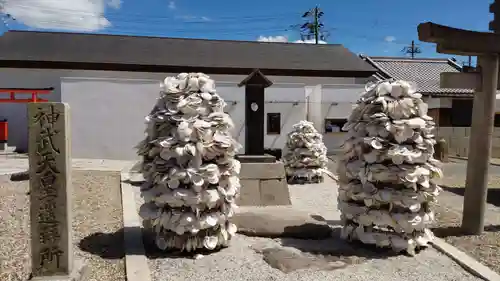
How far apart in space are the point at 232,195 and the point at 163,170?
2.93ft

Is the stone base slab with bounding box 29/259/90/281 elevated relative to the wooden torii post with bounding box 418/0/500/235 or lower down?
lower down

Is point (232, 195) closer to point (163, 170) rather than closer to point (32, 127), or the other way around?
point (163, 170)

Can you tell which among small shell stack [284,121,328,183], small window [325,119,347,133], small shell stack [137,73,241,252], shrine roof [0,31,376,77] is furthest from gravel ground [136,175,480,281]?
shrine roof [0,31,376,77]

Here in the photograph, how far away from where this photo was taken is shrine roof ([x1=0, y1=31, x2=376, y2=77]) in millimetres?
16719

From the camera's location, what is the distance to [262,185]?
333 inches

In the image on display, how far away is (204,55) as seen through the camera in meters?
19.6

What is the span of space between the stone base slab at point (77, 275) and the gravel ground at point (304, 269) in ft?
2.20

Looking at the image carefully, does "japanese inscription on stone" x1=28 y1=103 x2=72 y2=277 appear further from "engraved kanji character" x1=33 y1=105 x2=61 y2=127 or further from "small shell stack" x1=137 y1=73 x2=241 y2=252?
"small shell stack" x1=137 y1=73 x2=241 y2=252

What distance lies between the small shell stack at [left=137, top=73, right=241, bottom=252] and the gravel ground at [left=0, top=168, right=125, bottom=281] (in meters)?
0.69

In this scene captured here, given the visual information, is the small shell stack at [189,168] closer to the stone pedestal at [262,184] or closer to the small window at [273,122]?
the stone pedestal at [262,184]

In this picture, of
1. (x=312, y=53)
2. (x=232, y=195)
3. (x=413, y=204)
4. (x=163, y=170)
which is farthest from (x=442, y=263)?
(x=312, y=53)

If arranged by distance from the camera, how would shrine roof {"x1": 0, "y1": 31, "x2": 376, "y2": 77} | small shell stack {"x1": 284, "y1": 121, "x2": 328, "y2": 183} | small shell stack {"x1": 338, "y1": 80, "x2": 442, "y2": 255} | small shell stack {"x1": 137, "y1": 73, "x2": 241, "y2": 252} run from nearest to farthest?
small shell stack {"x1": 137, "y1": 73, "x2": 241, "y2": 252}, small shell stack {"x1": 338, "y1": 80, "x2": 442, "y2": 255}, small shell stack {"x1": 284, "y1": 121, "x2": 328, "y2": 183}, shrine roof {"x1": 0, "y1": 31, "x2": 376, "y2": 77}

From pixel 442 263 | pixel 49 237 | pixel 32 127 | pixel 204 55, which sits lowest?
pixel 442 263

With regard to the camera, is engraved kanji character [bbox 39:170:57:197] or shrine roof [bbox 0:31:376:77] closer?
engraved kanji character [bbox 39:170:57:197]
